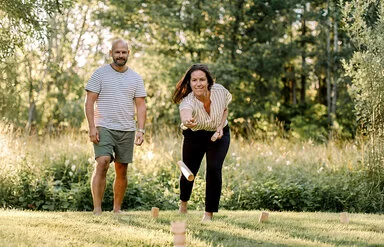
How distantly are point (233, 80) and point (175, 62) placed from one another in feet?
6.14

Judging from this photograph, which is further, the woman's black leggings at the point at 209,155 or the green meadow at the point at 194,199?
the woman's black leggings at the point at 209,155

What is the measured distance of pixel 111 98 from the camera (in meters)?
5.87

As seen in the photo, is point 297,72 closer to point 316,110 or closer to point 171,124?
point 316,110

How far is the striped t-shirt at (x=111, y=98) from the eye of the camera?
230 inches

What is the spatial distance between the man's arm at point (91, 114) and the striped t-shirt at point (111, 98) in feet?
0.18

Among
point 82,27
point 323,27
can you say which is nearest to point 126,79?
point 82,27

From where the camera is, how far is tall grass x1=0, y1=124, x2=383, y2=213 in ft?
26.1

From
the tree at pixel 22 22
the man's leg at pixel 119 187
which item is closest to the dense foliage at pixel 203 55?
the tree at pixel 22 22

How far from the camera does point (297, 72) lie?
71.7 ft

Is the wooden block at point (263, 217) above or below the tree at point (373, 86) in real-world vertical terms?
below

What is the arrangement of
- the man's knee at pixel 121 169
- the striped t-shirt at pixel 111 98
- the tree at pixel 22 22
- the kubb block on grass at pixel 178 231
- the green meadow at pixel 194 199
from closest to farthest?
1. the kubb block on grass at pixel 178 231
2. the green meadow at pixel 194 199
3. the striped t-shirt at pixel 111 98
4. the man's knee at pixel 121 169
5. the tree at pixel 22 22

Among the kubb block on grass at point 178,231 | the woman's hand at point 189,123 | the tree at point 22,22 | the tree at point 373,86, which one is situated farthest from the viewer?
the tree at point 373,86

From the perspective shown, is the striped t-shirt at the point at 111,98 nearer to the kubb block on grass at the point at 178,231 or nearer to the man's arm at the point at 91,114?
the man's arm at the point at 91,114

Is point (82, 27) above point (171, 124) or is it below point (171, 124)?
above
